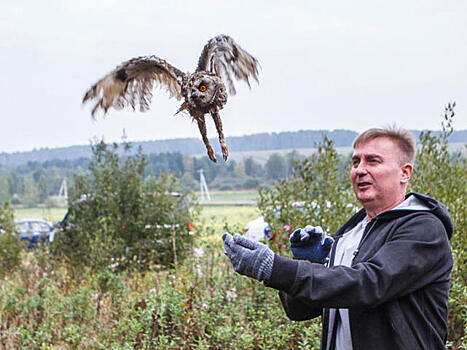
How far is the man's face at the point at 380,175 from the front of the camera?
195 cm

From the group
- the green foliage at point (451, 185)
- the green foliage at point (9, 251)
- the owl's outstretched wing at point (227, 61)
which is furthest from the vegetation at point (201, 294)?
the owl's outstretched wing at point (227, 61)

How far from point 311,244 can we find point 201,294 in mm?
3128

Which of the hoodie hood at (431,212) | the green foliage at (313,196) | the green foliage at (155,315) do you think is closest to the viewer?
the hoodie hood at (431,212)

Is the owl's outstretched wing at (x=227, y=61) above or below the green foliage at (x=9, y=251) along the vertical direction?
above

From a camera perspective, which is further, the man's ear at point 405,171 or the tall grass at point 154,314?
the tall grass at point 154,314

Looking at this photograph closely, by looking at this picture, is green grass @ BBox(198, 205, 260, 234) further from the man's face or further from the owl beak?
the owl beak

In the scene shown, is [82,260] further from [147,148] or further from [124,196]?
[147,148]

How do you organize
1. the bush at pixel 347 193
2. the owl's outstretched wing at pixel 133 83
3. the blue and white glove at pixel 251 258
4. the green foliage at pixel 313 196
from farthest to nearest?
the green foliage at pixel 313 196 → the bush at pixel 347 193 → the owl's outstretched wing at pixel 133 83 → the blue and white glove at pixel 251 258

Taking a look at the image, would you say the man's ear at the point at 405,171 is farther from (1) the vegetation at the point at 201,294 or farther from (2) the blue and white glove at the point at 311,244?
(1) the vegetation at the point at 201,294

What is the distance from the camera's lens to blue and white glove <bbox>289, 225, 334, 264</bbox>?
2232 mm

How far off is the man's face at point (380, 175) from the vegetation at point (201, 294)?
74.8 inches

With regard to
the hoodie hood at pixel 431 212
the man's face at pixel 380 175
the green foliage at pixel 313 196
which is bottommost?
the green foliage at pixel 313 196

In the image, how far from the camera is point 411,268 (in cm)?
173

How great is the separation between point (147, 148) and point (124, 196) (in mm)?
1057
